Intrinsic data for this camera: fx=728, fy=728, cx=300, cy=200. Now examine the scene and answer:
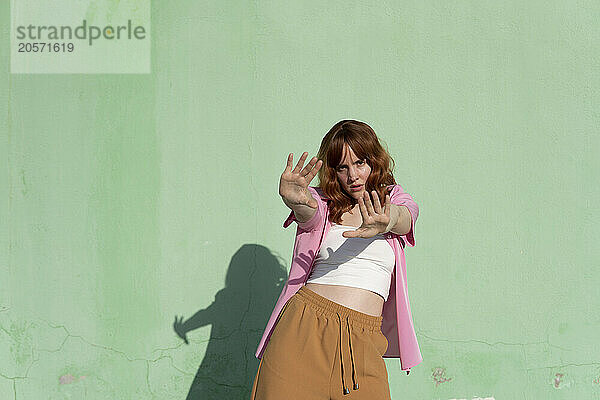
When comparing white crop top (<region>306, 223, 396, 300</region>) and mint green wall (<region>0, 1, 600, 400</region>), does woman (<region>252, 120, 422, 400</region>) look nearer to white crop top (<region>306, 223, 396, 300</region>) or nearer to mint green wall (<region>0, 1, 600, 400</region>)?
white crop top (<region>306, 223, 396, 300</region>)

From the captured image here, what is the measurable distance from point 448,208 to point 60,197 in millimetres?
1991

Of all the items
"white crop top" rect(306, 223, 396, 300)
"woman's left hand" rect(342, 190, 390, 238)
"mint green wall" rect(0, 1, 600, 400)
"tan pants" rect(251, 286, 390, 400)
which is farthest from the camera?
"mint green wall" rect(0, 1, 600, 400)

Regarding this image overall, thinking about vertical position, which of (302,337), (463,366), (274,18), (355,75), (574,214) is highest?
(274,18)

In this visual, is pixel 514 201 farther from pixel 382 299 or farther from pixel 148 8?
pixel 148 8

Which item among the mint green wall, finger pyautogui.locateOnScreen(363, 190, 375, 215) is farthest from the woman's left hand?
the mint green wall

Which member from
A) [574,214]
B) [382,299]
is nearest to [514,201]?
[574,214]

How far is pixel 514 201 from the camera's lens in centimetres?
379

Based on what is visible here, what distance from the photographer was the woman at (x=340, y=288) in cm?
265

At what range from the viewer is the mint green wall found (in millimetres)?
3707

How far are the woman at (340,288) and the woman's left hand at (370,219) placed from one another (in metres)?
0.07

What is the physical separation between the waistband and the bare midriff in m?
0.02

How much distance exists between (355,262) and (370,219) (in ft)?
1.28

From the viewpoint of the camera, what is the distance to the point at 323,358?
265 cm

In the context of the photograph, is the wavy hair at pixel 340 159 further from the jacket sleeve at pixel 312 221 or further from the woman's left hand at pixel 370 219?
the woman's left hand at pixel 370 219
